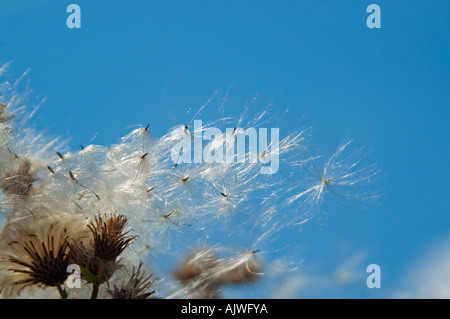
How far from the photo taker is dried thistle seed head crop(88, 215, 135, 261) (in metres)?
3.33

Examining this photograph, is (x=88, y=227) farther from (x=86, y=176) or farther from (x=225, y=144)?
(x=225, y=144)

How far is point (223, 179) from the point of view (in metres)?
4.18

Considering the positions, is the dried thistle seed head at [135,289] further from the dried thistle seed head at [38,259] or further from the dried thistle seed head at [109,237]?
the dried thistle seed head at [38,259]

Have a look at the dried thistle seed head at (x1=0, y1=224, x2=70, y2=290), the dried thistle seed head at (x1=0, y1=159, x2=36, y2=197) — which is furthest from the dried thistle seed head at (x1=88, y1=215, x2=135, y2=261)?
the dried thistle seed head at (x1=0, y1=159, x2=36, y2=197)

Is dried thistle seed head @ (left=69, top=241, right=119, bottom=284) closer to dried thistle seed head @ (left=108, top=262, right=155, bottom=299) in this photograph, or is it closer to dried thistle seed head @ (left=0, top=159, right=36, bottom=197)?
dried thistle seed head @ (left=108, top=262, right=155, bottom=299)

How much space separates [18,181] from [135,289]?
3.97 ft

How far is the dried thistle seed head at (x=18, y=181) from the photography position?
3812mm

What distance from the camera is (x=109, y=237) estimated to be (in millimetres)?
3389

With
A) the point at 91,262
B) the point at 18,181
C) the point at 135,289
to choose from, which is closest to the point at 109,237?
the point at 91,262

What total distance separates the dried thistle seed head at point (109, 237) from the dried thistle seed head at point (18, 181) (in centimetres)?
66

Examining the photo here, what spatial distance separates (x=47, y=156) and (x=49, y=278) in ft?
4.25

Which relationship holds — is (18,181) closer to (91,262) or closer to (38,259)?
(38,259)

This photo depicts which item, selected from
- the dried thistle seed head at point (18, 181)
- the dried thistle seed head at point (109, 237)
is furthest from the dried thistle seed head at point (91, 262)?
the dried thistle seed head at point (18, 181)
